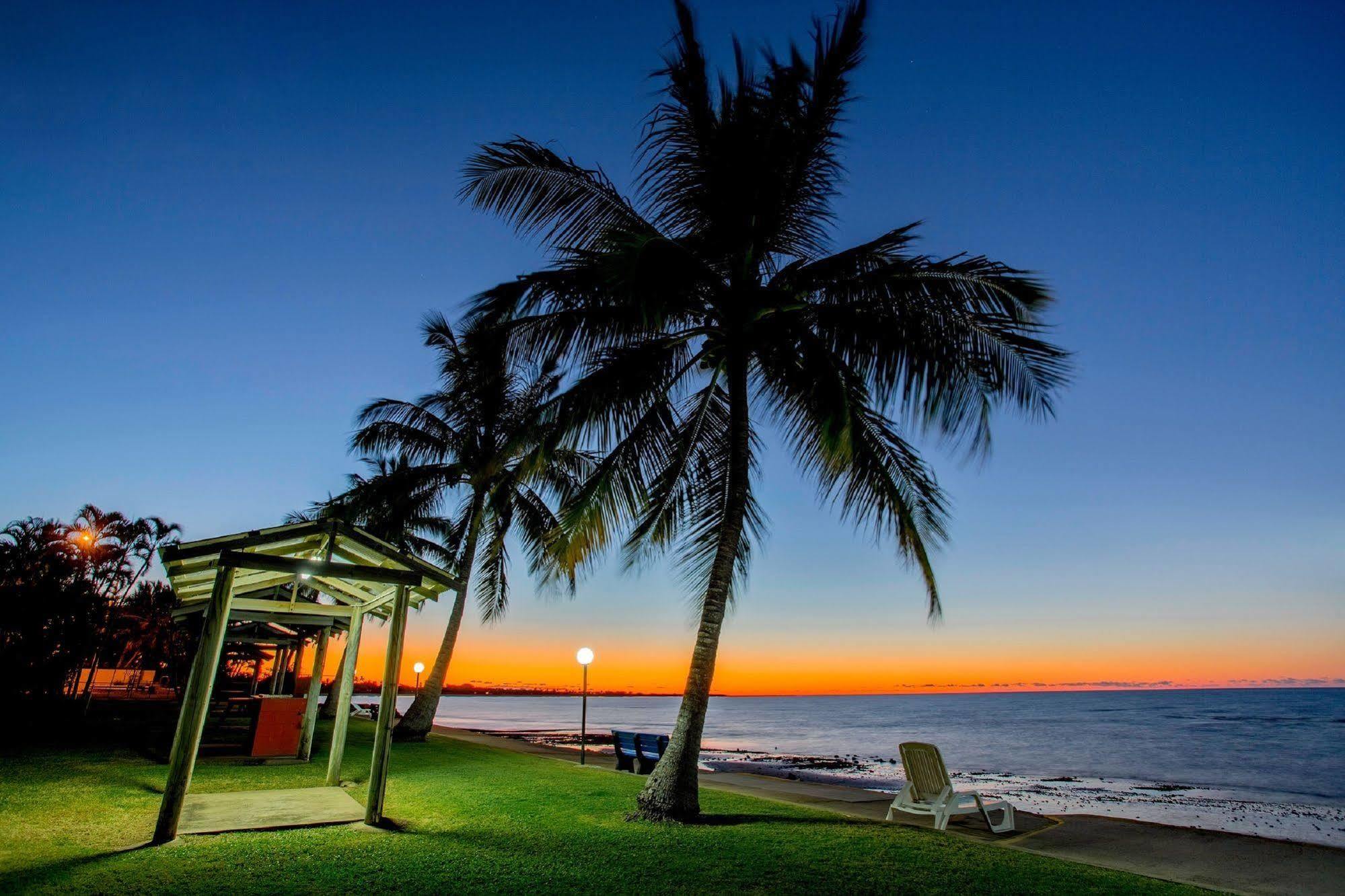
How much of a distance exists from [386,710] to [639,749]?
694cm

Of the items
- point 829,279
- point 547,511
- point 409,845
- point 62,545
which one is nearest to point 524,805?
point 409,845

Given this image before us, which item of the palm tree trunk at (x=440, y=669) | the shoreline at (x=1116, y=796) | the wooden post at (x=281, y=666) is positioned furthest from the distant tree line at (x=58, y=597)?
the shoreline at (x=1116, y=796)

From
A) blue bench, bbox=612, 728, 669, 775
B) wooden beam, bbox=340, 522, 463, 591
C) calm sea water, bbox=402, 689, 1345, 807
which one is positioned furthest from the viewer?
calm sea water, bbox=402, 689, 1345, 807

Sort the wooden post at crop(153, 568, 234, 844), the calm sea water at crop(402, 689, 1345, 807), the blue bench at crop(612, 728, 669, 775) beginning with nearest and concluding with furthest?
the wooden post at crop(153, 568, 234, 844), the blue bench at crop(612, 728, 669, 775), the calm sea water at crop(402, 689, 1345, 807)

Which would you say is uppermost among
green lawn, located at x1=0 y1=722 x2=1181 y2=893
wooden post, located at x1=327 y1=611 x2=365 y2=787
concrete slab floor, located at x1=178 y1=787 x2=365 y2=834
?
wooden post, located at x1=327 y1=611 x2=365 y2=787

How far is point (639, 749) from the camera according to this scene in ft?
40.2

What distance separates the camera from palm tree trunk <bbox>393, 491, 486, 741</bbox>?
1438 centimetres

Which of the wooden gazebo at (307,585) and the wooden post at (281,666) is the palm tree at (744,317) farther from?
the wooden post at (281,666)

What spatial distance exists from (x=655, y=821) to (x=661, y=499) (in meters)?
3.72

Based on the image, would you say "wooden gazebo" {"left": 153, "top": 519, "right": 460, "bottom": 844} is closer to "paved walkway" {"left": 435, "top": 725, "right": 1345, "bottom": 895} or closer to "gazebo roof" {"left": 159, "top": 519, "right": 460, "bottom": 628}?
"gazebo roof" {"left": 159, "top": 519, "right": 460, "bottom": 628}

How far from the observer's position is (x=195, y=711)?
5570 mm

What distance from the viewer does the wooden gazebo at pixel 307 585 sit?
18.2 ft

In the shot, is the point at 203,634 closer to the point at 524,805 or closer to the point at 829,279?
the point at 524,805

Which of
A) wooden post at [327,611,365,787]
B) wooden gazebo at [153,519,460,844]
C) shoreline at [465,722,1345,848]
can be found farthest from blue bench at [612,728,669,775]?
wooden gazebo at [153,519,460,844]
